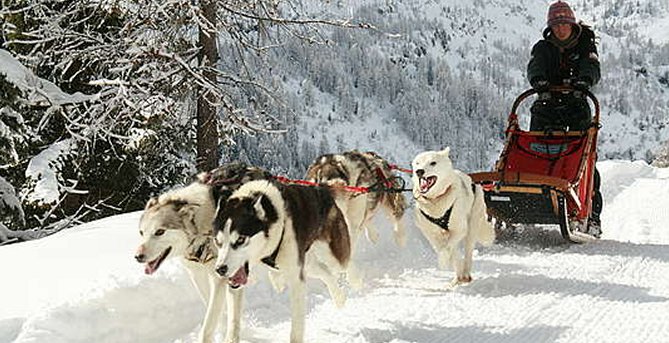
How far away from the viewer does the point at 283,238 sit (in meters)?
3.80

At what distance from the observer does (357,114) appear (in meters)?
156

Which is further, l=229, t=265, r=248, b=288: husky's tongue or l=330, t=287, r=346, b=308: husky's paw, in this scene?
l=330, t=287, r=346, b=308: husky's paw

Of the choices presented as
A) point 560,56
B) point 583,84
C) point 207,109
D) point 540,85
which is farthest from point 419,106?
point 583,84

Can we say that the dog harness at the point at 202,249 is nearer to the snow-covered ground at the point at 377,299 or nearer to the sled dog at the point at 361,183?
the snow-covered ground at the point at 377,299

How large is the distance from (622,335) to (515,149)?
12.2 feet

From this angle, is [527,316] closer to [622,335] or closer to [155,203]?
[622,335]

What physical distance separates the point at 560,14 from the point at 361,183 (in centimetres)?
315

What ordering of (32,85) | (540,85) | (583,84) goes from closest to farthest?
(583,84) < (540,85) < (32,85)

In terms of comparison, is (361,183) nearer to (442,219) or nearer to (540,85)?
(442,219)

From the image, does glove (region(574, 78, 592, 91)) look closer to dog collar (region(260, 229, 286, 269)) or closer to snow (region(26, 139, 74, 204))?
dog collar (region(260, 229, 286, 269))

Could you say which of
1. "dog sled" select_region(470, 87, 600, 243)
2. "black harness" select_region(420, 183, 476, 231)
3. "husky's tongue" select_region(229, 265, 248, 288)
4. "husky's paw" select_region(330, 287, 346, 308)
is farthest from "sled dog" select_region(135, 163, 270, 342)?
"dog sled" select_region(470, 87, 600, 243)

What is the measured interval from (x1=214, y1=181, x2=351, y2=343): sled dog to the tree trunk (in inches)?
167

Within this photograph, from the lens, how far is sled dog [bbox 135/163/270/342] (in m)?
3.71

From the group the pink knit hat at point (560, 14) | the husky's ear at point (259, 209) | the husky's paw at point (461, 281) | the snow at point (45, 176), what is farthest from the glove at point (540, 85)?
the snow at point (45, 176)
